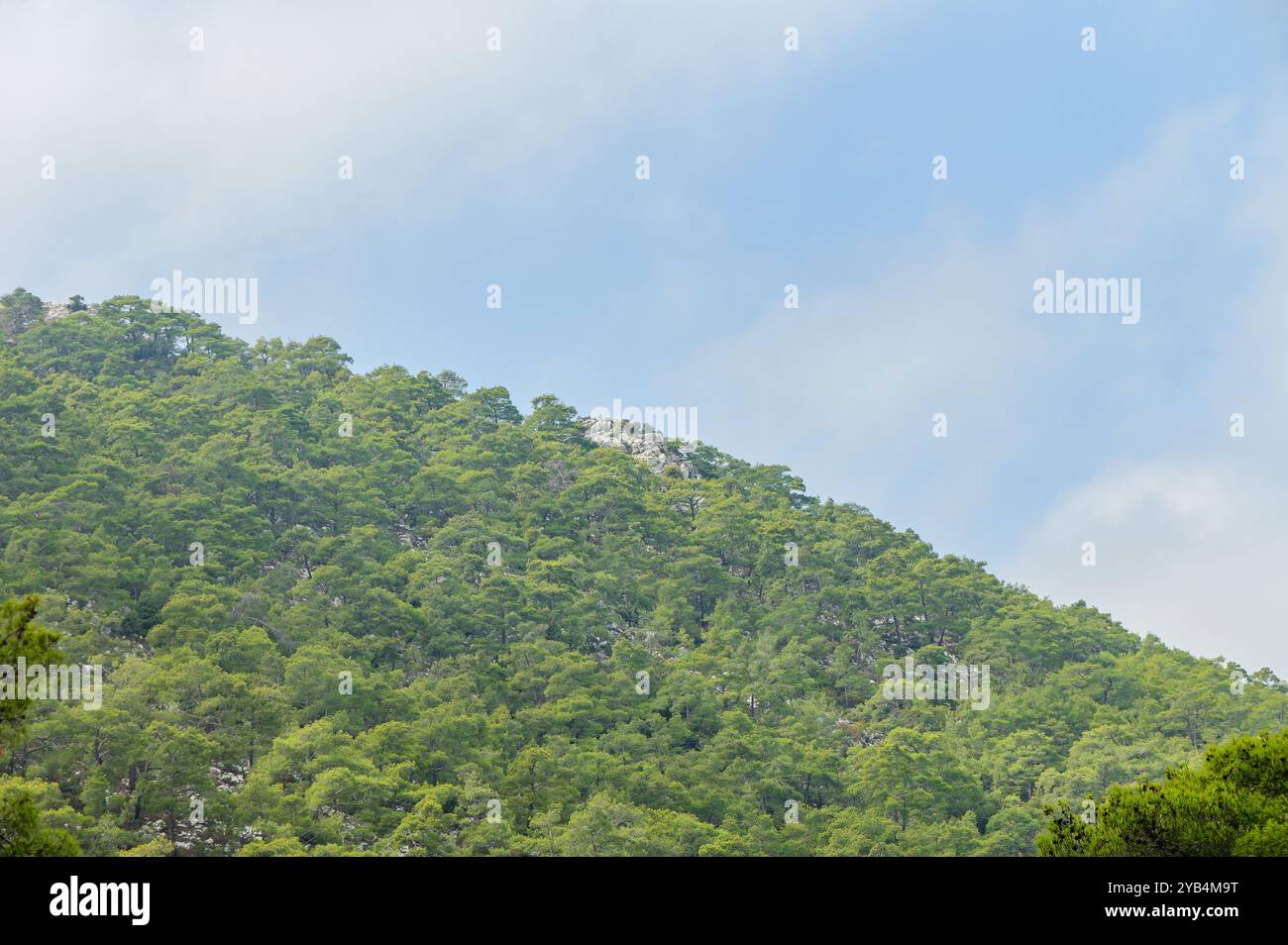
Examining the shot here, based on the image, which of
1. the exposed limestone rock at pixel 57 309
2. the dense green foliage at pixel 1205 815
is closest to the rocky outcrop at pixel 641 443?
the exposed limestone rock at pixel 57 309

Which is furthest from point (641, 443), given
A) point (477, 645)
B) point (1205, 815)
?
point (1205, 815)

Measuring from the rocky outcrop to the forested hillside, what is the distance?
5973 mm

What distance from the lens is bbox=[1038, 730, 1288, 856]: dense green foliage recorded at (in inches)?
608

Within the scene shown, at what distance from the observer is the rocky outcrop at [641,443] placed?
65750 mm

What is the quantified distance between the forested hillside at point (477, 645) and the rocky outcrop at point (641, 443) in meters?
5.97

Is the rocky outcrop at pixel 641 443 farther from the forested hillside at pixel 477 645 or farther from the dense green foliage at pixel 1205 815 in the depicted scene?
the dense green foliage at pixel 1205 815

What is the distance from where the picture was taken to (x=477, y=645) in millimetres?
37875

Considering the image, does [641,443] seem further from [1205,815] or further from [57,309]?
[1205,815]

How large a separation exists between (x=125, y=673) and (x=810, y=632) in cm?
2623

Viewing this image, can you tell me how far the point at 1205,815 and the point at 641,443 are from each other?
177ft

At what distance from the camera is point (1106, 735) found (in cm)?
3875

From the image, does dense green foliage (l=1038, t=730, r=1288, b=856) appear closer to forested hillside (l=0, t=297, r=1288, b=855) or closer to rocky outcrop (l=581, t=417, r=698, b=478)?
forested hillside (l=0, t=297, r=1288, b=855)

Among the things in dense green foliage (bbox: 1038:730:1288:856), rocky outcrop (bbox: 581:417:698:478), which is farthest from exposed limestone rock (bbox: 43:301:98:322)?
dense green foliage (bbox: 1038:730:1288:856)
